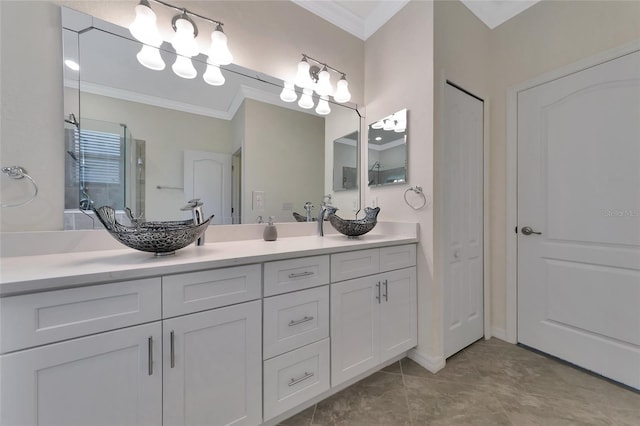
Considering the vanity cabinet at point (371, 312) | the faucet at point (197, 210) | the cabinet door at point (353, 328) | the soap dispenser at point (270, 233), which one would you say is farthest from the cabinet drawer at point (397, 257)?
the faucet at point (197, 210)

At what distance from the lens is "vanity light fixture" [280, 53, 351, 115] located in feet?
5.82

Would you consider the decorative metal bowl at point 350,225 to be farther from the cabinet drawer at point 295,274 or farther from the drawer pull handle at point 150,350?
the drawer pull handle at point 150,350

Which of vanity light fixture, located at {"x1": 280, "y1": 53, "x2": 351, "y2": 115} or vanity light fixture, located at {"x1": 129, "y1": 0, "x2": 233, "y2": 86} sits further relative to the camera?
vanity light fixture, located at {"x1": 280, "y1": 53, "x2": 351, "y2": 115}

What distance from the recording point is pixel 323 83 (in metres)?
1.86

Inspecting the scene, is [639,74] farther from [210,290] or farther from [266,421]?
[266,421]

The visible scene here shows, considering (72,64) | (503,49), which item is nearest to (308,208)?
(72,64)

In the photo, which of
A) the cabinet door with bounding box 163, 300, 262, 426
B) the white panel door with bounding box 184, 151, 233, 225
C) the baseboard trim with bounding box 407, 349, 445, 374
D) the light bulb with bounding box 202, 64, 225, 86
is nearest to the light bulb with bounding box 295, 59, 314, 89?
the light bulb with bounding box 202, 64, 225, 86

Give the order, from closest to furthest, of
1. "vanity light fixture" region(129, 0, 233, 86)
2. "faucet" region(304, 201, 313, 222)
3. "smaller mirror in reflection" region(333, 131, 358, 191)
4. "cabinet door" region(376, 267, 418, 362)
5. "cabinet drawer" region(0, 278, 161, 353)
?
"cabinet drawer" region(0, 278, 161, 353) < "vanity light fixture" region(129, 0, 233, 86) < "cabinet door" region(376, 267, 418, 362) < "faucet" region(304, 201, 313, 222) < "smaller mirror in reflection" region(333, 131, 358, 191)

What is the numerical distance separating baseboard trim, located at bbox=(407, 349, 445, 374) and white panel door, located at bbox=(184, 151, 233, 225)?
1.59 meters

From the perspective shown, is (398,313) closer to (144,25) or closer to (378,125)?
(378,125)

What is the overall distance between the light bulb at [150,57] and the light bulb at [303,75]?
2.81 ft

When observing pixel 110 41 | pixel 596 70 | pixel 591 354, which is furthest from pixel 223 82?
pixel 591 354

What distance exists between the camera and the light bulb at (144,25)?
121 cm

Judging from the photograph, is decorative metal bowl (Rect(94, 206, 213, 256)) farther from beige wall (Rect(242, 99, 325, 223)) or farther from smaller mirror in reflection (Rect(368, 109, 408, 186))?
smaller mirror in reflection (Rect(368, 109, 408, 186))
